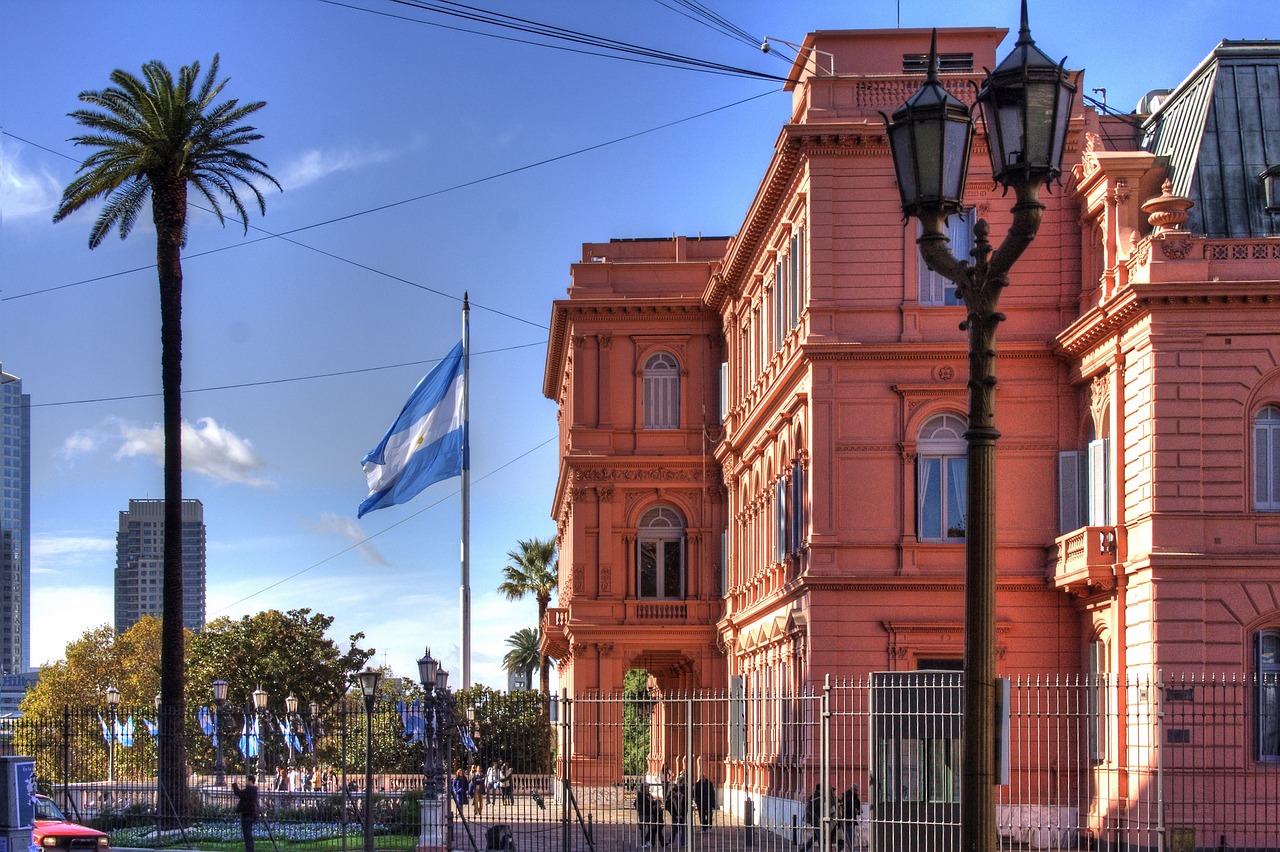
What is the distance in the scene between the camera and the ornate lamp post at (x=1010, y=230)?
10633 mm

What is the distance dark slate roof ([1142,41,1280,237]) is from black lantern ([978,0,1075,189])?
73.7ft

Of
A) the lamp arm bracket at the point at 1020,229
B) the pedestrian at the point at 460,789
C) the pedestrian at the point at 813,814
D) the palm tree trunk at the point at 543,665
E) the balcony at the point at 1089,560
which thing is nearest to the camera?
the lamp arm bracket at the point at 1020,229

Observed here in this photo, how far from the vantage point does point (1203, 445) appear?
1160 inches

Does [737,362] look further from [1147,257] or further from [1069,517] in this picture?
[1147,257]

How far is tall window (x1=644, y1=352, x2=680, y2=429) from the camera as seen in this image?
A: 51.3 metres

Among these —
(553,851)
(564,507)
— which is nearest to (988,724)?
(553,851)

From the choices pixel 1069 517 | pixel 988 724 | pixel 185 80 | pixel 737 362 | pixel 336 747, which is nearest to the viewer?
pixel 988 724

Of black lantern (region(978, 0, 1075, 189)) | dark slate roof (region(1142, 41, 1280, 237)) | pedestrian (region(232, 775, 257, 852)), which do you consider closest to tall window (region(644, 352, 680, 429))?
dark slate roof (region(1142, 41, 1280, 237))

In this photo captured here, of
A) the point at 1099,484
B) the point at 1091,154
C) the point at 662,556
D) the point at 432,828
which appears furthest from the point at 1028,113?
the point at 662,556

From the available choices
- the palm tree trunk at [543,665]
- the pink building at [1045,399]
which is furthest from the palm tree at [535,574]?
the pink building at [1045,399]

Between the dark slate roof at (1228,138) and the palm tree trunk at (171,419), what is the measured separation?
20993mm

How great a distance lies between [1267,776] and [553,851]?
1177 centimetres

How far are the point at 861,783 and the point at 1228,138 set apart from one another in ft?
45.9

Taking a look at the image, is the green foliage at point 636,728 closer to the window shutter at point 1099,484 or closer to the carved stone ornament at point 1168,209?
the window shutter at point 1099,484
